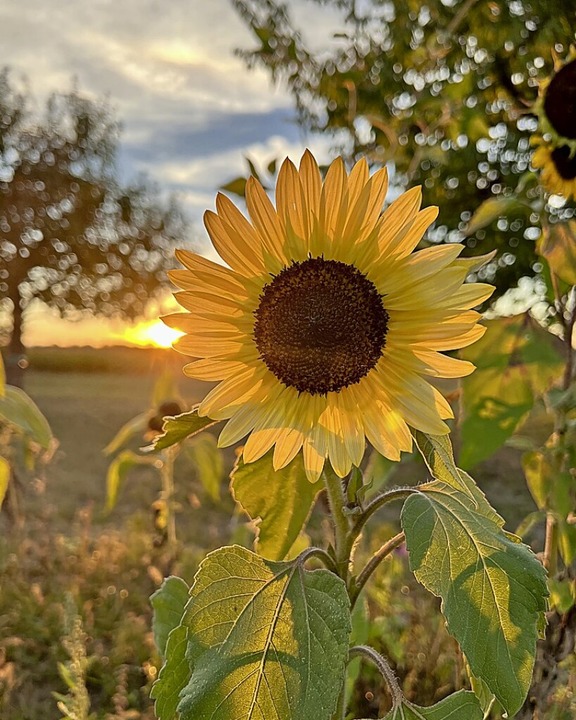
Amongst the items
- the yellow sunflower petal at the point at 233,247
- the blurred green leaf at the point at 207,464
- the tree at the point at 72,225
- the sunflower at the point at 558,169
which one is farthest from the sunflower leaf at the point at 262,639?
the tree at the point at 72,225

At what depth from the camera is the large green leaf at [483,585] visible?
47cm

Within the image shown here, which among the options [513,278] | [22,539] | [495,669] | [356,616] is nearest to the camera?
[495,669]

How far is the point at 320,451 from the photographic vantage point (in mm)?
547

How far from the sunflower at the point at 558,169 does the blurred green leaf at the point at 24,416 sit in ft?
2.72

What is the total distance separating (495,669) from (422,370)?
0.21 m

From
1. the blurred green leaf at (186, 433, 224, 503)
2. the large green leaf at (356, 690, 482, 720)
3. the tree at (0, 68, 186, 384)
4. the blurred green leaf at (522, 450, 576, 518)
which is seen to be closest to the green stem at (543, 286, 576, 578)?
the blurred green leaf at (522, 450, 576, 518)

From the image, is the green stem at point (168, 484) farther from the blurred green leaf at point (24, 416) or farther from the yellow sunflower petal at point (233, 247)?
the yellow sunflower petal at point (233, 247)

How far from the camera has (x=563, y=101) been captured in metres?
1.09

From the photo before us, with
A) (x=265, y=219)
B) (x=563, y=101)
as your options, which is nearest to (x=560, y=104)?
(x=563, y=101)

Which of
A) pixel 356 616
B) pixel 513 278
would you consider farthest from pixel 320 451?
pixel 513 278

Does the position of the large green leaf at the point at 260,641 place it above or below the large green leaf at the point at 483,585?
below

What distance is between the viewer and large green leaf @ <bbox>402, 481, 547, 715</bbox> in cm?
47

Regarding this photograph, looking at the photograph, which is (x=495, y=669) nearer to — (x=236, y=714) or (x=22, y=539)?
(x=236, y=714)

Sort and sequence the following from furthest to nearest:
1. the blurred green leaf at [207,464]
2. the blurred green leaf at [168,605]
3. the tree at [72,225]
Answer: the tree at [72,225] → the blurred green leaf at [207,464] → the blurred green leaf at [168,605]
